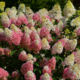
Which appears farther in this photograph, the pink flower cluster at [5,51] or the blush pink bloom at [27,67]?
the pink flower cluster at [5,51]

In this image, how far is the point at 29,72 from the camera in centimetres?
294

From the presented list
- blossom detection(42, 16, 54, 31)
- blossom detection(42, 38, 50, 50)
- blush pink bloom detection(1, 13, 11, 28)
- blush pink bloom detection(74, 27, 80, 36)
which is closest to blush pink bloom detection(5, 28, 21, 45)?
blossom detection(42, 38, 50, 50)

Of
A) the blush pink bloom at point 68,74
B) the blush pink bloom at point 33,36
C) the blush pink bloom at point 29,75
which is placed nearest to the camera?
the blush pink bloom at point 29,75

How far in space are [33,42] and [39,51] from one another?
20cm

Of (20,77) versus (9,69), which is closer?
(20,77)

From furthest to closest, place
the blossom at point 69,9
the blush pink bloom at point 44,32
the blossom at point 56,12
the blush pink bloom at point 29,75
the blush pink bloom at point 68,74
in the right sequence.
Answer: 1. the blossom at point 56,12
2. the blossom at point 69,9
3. the blush pink bloom at point 44,32
4. the blush pink bloom at point 68,74
5. the blush pink bloom at point 29,75

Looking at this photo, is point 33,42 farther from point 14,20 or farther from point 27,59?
point 14,20

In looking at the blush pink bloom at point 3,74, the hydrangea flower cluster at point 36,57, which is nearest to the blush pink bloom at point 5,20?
the hydrangea flower cluster at point 36,57

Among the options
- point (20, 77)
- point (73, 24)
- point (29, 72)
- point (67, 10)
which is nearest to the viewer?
point (29, 72)

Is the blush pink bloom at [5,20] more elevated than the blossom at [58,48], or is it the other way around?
the blush pink bloom at [5,20]

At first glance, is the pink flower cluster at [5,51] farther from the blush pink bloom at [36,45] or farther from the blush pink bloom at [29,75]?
the blush pink bloom at [29,75]

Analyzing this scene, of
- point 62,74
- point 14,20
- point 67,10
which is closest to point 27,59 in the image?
point 62,74

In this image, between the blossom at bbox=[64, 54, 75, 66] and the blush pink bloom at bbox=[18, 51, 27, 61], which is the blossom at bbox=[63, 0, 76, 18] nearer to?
the blossom at bbox=[64, 54, 75, 66]

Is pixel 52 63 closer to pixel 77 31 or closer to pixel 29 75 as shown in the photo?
pixel 29 75
